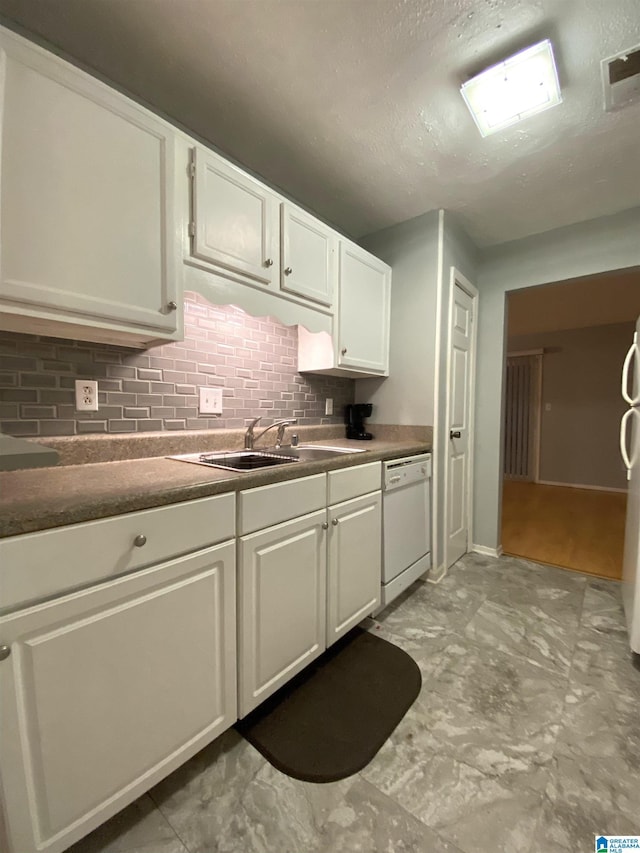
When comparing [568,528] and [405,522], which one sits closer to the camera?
[405,522]

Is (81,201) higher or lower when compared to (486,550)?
higher

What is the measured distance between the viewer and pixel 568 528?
334 cm

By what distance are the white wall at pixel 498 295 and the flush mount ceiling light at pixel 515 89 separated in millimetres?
1235

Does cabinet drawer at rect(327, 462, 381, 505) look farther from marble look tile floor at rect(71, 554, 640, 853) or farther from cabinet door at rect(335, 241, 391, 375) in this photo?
marble look tile floor at rect(71, 554, 640, 853)

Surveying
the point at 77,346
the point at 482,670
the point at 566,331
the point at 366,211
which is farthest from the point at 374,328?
the point at 566,331

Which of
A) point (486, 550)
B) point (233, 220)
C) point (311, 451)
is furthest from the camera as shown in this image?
point (486, 550)

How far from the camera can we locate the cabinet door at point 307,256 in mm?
1623

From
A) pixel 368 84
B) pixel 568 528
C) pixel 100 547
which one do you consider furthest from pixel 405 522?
pixel 568 528

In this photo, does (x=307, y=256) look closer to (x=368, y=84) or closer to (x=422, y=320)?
(x=368, y=84)

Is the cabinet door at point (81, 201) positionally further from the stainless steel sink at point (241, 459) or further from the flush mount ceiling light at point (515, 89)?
the flush mount ceiling light at point (515, 89)

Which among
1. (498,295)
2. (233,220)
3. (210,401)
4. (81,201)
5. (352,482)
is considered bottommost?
(352,482)

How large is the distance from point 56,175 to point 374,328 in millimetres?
1699

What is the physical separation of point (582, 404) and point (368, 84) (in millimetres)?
5312

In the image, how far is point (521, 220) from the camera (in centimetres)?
230
